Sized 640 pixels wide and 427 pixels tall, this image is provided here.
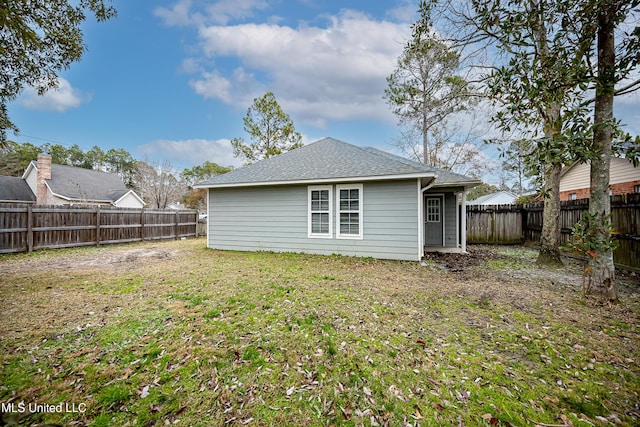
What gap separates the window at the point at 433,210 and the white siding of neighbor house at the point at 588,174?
19.1ft

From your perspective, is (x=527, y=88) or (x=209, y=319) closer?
(x=209, y=319)

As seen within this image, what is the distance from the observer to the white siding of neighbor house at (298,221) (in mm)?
8102

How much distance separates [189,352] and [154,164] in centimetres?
2594

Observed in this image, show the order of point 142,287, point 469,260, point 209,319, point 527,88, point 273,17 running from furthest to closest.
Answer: point 273,17, point 469,260, point 142,287, point 527,88, point 209,319

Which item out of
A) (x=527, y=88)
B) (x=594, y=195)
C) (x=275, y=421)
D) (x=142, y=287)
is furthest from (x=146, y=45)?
(x=594, y=195)

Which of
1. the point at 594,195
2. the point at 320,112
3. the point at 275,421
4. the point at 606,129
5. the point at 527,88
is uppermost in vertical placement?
the point at 320,112

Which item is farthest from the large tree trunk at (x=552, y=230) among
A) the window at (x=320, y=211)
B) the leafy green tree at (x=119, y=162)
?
the leafy green tree at (x=119, y=162)

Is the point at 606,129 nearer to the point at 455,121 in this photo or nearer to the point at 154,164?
the point at 455,121

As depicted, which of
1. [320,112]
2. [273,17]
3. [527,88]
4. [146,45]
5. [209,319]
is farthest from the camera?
[320,112]

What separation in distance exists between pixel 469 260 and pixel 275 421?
8204 mm

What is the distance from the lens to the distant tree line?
79.4 feet

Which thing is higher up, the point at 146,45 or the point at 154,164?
the point at 146,45

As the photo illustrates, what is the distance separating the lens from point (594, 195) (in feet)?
14.5

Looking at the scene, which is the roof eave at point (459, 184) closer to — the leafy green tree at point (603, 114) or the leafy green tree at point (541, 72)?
the leafy green tree at point (541, 72)
